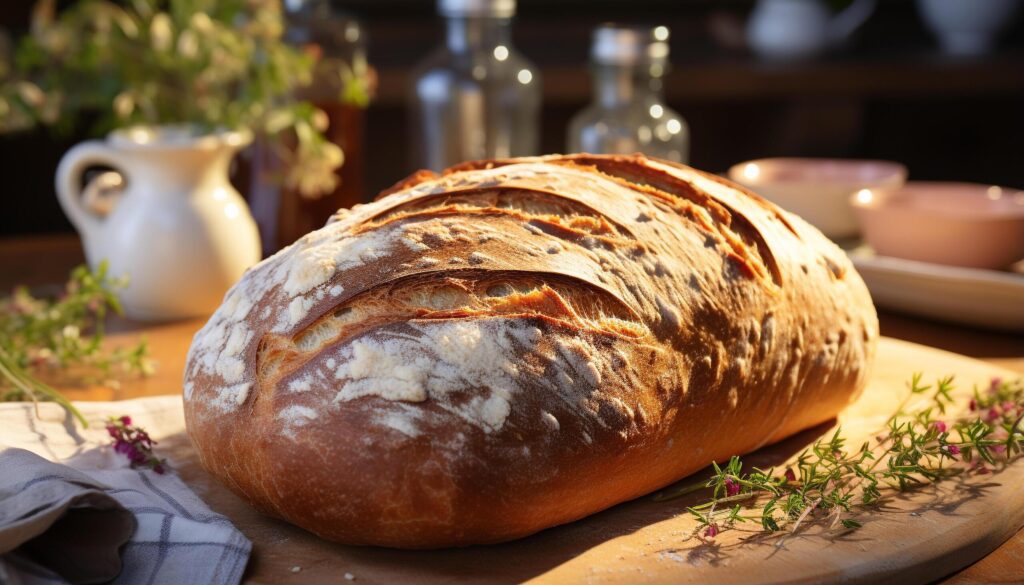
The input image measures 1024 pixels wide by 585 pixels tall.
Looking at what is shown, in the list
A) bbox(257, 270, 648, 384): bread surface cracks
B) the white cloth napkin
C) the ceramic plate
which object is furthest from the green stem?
the ceramic plate

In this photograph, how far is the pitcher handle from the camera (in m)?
1.72

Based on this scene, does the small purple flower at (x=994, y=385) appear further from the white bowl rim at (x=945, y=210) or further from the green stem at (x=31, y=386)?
the green stem at (x=31, y=386)

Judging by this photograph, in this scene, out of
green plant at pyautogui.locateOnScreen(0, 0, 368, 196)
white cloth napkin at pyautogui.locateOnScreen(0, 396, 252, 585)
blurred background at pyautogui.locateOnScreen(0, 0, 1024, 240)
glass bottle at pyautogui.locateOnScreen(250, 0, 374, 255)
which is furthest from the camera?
blurred background at pyautogui.locateOnScreen(0, 0, 1024, 240)

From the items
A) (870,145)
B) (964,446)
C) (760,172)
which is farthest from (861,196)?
(870,145)

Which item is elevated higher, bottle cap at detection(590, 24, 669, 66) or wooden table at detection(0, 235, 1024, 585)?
bottle cap at detection(590, 24, 669, 66)

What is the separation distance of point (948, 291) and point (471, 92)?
106 centimetres

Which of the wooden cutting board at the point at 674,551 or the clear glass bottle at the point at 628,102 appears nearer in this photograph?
the wooden cutting board at the point at 674,551

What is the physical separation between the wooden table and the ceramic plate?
3 cm

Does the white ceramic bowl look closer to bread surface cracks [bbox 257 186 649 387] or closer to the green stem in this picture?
bread surface cracks [bbox 257 186 649 387]

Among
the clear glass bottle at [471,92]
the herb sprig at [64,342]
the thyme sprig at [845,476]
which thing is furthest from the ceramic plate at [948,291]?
the herb sprig at [64,342]

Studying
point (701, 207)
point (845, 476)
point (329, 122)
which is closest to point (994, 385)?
point (845, 476)

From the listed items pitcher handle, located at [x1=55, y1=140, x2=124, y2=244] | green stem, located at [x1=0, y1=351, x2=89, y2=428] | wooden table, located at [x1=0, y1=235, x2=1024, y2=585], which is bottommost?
wooden table, located at [x1=0, y1=235, x2=1024, y2=585]

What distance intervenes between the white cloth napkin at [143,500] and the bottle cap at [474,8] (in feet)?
3.93

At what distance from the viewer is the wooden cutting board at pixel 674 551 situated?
36.7 inches
